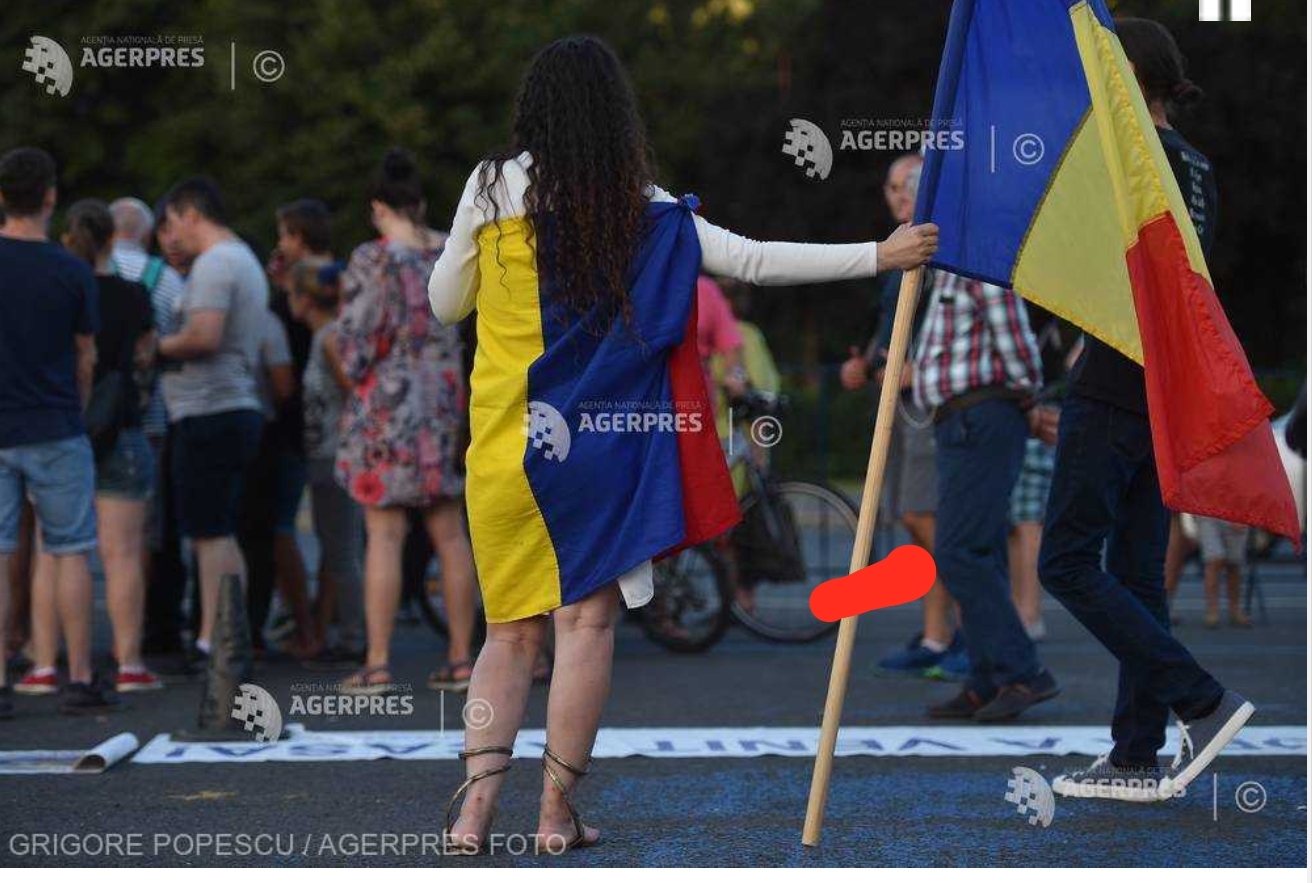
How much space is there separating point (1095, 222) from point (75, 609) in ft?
13.4

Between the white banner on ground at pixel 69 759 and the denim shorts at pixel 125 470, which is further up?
the denim shorts at pixel 125 470

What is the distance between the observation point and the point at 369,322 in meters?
7.87

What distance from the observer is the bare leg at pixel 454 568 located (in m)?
8.00

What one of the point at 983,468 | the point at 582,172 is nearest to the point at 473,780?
the point at 582,172

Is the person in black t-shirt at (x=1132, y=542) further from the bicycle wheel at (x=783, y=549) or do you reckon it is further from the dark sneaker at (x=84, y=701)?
the bicycle wheel at (x=783, y=549)

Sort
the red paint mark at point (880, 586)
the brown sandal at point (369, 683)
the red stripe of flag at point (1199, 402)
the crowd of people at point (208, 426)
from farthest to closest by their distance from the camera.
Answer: the brown sandal at point (369, 683) < the crowd of people at point (208, 426) < the red stripe of flag at point (1199, 402) < the red paint mark at point (880, 586)

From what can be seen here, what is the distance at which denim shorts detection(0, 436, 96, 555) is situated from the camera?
7391mm

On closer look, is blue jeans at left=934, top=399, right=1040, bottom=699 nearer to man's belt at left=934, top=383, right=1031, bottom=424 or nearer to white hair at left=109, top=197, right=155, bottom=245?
man's belt at left=934, top=383, right=1031, bottom=424

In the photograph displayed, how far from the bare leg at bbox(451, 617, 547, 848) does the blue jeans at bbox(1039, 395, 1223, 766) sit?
1431 millimetres

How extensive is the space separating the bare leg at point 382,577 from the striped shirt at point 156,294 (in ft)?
4.41

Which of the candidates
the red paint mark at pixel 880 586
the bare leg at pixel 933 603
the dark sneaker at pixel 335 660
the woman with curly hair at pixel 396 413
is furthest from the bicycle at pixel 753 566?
the red paint mark at pixel 880 586

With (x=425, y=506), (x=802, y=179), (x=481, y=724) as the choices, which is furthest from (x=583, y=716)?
(x=802, y=179)

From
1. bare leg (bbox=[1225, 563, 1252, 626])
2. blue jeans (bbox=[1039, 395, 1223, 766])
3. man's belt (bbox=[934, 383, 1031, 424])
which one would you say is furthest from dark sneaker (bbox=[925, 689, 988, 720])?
bare leg (bbox=[1225, 563, 1252, 626])

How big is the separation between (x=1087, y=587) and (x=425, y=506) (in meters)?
3.16
